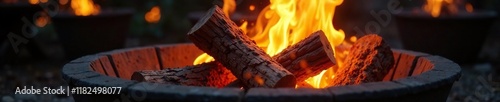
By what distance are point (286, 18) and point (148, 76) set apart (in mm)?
795

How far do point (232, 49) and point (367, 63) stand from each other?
2.00ft

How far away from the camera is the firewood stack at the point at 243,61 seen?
6.68 ft

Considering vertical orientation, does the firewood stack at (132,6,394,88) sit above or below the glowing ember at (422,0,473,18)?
below

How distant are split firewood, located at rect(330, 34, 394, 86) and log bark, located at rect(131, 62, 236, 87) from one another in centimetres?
49

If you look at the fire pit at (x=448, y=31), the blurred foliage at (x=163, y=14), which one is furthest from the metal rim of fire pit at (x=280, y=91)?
the blurred foliage at (x=163, y=14)

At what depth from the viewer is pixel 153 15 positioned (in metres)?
7.22

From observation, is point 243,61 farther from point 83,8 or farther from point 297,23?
point 83,8

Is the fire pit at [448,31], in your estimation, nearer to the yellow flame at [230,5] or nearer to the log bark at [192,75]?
the yellow flame at [230,5]

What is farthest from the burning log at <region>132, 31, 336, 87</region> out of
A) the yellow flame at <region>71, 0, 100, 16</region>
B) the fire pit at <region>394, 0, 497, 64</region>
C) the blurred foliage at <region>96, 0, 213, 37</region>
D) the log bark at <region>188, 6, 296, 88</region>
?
the blurred foliage at <region>96, 0, 213, 37</region>

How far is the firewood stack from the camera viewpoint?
204 cm

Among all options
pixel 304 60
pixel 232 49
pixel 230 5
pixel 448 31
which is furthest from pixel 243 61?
pixel 230 5

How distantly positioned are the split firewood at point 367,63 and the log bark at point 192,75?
0.49 metres

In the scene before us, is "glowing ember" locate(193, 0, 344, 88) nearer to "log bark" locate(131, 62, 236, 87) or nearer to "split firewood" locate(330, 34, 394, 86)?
"split firewood" locate(330, 34, 394, 86)

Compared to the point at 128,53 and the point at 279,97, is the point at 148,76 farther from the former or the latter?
the point at 279,97
